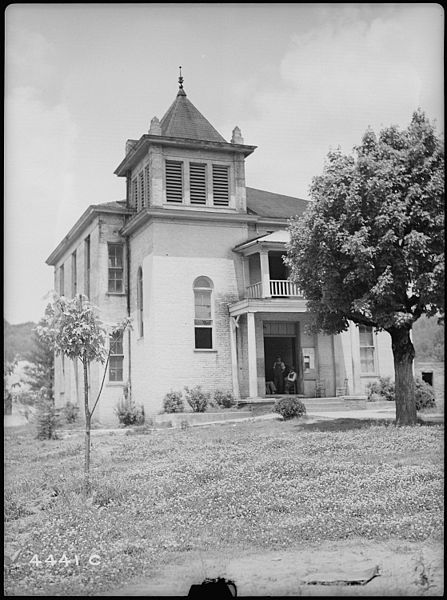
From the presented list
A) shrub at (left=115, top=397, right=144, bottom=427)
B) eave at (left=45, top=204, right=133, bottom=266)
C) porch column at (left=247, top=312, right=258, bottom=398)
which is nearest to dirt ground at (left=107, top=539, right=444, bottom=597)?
eave at (left=45, top=204, right=133, bottom=266)

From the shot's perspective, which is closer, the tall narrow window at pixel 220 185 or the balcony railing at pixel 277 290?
the tall narrow window at pixel 220 185

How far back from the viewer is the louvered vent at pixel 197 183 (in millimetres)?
14062

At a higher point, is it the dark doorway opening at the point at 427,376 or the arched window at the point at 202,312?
the arched window at the point at 202,312

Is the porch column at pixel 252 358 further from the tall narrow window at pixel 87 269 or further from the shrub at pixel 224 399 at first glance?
the tall narrow window at pixel 87 269

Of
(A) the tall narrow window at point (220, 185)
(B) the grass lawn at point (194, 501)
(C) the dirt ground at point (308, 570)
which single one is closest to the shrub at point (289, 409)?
(B) the grass lawn at point (194, 501)

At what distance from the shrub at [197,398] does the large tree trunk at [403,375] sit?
4.15 metres

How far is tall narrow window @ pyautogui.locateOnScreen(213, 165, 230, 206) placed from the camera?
45.4ft

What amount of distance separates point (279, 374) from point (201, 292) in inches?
116

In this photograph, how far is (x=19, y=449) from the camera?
798cm

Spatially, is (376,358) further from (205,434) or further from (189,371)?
(205,434)

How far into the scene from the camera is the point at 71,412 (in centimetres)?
1141

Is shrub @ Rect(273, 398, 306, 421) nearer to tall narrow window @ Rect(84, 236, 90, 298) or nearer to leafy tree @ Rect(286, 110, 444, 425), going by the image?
leafy tree @ Rect(286, 110, 444, 425)

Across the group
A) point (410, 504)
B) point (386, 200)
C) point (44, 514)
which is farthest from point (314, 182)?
point (44, 514)

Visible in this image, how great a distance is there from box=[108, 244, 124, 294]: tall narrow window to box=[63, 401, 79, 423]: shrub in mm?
2703
